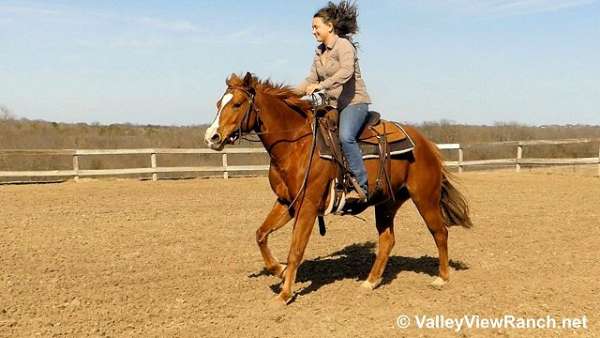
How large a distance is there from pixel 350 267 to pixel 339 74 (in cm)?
302

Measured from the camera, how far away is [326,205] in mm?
6645

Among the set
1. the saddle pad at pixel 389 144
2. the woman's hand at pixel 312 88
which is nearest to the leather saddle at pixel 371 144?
the saddle pad at pixel 389 144

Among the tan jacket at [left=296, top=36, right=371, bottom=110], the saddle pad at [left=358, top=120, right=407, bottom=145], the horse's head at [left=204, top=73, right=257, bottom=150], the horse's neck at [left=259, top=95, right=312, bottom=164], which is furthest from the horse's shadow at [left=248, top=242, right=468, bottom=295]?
the tan jacket at [left=296, top=36, right=371, bottom=110]

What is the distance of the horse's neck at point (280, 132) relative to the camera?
21.5 ft

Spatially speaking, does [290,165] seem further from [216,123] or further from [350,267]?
[350,267]

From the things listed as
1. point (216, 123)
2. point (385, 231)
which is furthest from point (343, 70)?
point (385, 231)

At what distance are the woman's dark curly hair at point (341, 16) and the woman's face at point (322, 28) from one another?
0.04 meters

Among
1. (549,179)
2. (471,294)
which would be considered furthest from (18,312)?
(549,179)

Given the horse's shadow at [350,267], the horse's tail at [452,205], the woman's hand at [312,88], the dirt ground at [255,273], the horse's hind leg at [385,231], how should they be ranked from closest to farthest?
1. the dirt ground at [255,273]
2. the woman's hand at [312,88]
3. the horse's hind leg at [385,231]
4. the horse's shadow at [350,267]
5. the horse's tail at [452,205]

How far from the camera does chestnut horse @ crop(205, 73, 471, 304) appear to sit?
630 cm

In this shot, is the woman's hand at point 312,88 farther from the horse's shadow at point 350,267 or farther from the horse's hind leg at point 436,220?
the horse's shadow at point 350,267

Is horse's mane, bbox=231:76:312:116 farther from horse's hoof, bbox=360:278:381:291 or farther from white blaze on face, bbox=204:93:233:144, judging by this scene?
horse's hoof, bbox=360:278:381:291

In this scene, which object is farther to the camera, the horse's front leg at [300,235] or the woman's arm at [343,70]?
the woman's arm at [343,70]

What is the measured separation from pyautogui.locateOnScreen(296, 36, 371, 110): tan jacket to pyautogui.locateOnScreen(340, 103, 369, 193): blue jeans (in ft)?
0.34
